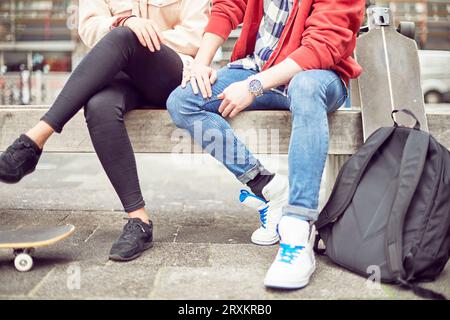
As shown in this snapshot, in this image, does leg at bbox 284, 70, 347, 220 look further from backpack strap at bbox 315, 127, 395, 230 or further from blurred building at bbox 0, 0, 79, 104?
blurred building at bbox 0, 0, 79, 104

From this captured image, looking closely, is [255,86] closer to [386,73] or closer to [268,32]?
[268,32]

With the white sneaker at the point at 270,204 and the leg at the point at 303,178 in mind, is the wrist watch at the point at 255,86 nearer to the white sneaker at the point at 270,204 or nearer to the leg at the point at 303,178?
the leg at the point at 303,178

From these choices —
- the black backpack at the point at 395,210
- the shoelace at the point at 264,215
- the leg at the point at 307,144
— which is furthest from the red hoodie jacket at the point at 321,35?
the shoelace at the point at 264,215

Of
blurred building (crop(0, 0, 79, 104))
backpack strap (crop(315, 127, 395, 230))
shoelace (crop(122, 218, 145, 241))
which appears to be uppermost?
backpack strap (crop(315, 127, 395, 230))

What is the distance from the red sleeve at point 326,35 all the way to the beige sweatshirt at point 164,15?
659 mm

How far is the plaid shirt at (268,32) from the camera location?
7.78 feet

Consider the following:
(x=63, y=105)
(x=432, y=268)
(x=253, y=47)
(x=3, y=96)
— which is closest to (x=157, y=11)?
(x=253, y=47)

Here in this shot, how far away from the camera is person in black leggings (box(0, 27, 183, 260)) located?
2.08 meters

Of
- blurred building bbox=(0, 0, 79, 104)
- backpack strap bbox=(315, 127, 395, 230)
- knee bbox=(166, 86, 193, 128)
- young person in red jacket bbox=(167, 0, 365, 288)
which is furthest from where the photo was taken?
blurred building bbox=(0, 0, 79, 104)

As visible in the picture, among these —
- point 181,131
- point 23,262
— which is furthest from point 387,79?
point 23,262

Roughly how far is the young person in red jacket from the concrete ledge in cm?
11

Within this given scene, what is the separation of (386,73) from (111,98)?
138 centimetres

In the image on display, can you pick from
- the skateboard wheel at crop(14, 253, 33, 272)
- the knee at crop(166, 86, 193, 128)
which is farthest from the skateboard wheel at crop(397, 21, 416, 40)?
the skateboard wheel at crop(14, 253, 33, 272)
